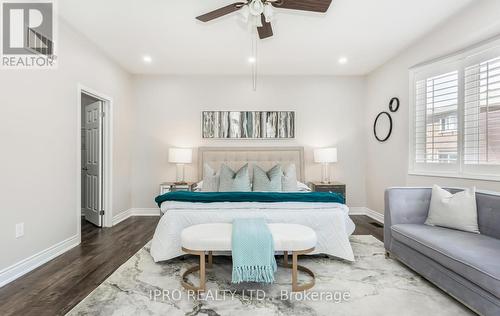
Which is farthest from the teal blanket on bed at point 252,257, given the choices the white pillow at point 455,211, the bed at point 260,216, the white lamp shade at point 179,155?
the white lamp shade at point 179,155

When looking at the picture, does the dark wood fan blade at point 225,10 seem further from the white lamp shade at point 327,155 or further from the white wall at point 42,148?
the white lamp shade at point 327,155

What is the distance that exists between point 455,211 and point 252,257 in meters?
1.96

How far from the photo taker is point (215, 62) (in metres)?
4.36

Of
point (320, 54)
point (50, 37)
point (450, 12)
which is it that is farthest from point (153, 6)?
point (450, 12)

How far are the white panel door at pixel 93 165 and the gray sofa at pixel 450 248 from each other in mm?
4105

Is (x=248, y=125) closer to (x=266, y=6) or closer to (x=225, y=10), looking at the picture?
(x=225, y=10)

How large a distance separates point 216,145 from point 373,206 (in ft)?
10.3

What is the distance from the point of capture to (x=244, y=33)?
341cm

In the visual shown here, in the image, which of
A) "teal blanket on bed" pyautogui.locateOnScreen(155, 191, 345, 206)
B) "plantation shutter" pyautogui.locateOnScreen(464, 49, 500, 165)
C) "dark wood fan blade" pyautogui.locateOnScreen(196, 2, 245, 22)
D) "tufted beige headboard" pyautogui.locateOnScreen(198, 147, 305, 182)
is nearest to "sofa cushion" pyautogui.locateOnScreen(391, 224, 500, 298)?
"teal blanket on bed" pyautogui.locateOnScreen(155, 191, 345, 206)

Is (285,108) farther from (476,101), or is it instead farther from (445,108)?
(476,101)

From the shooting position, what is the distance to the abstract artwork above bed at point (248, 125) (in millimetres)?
4992

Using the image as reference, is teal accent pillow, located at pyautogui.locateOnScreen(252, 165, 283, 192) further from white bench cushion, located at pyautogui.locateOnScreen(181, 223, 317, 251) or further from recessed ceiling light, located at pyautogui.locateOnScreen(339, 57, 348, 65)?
recessed ceiling light, located at pyautogui.locateOnScreen(339, 57, 348, 65)

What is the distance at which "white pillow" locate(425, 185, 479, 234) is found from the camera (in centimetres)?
238

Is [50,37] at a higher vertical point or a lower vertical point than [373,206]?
higher
